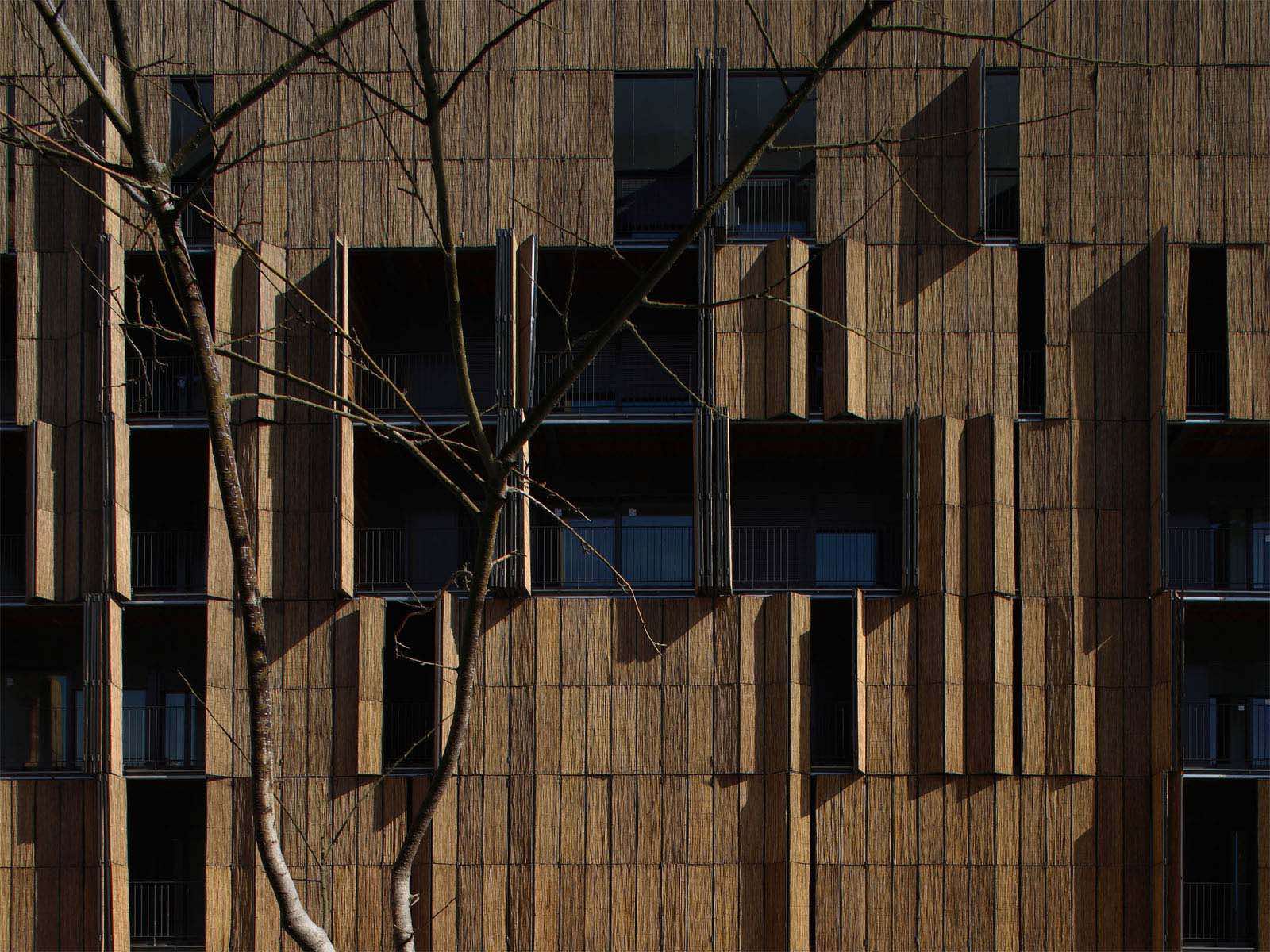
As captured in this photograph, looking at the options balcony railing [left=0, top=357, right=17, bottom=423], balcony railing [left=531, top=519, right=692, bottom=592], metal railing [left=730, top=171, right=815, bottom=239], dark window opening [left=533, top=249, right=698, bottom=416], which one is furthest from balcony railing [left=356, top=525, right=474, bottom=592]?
metal railing [left=730, top=171, right=815, bottom=239]

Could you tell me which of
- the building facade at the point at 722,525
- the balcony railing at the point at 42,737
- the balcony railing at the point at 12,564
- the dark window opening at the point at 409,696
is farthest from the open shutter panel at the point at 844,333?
the balcony railing at the point at 12,564

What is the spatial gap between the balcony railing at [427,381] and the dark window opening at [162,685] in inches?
202

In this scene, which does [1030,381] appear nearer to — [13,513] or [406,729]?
[406,729]

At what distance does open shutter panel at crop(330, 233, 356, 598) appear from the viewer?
22.2m

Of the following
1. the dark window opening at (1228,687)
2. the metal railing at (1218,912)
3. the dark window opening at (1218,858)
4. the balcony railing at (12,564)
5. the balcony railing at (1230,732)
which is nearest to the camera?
the metal railing at (1218,912)

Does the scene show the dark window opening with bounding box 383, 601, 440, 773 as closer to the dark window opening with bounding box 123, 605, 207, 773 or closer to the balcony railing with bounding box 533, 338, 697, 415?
the dark window opening with bounding box 123, 605, 207, 773

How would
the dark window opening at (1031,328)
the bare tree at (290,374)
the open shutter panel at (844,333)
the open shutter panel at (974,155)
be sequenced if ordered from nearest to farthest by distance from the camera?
the bare tree at (290,374), the open shutter panel at (974,155), the open shutter panel at (844,333), the dark window opening at (1031,328)

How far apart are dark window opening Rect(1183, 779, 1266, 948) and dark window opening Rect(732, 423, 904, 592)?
686 centimetres

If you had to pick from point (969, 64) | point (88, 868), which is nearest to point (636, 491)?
point (969, 64)

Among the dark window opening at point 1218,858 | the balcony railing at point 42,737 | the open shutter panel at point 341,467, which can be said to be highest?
the open shutter panel at point 341,467

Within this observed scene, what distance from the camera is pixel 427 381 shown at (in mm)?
26141

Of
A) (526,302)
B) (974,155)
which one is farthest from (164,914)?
(974,155)

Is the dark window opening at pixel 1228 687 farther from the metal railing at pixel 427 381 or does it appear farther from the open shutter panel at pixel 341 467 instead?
the open shutter panel at pixel 341 467

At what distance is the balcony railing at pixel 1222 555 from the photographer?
80.8ft
